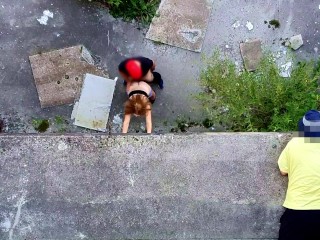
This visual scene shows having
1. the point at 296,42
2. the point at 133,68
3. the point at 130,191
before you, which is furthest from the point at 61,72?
the point at 296,42

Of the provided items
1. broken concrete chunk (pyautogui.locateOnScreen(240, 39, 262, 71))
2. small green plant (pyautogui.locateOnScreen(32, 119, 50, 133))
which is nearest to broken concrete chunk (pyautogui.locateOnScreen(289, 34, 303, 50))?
broken concrete chunk (pyautogui.locateOnScreen(240, 39, 262, 71))

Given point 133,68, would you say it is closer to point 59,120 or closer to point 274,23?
point 59,120

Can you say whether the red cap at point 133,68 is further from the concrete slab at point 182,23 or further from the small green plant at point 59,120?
the small green plant at point 59,120

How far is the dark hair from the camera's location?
5.00m

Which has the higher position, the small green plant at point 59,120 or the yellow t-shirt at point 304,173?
the yellow t-shirt at point 304,173

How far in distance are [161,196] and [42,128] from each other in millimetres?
1726

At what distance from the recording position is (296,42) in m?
5.64

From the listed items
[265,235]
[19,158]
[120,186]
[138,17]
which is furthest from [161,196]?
[138,17]

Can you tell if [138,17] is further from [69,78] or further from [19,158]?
[19,158]

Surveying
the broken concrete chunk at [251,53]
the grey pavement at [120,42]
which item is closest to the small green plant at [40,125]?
the grey pavement at [120,42]

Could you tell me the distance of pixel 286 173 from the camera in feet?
14.4

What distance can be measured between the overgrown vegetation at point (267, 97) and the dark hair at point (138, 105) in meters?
0.68

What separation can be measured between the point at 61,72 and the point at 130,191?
1.75 meters

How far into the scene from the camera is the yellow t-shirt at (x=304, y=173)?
13.7 feet
